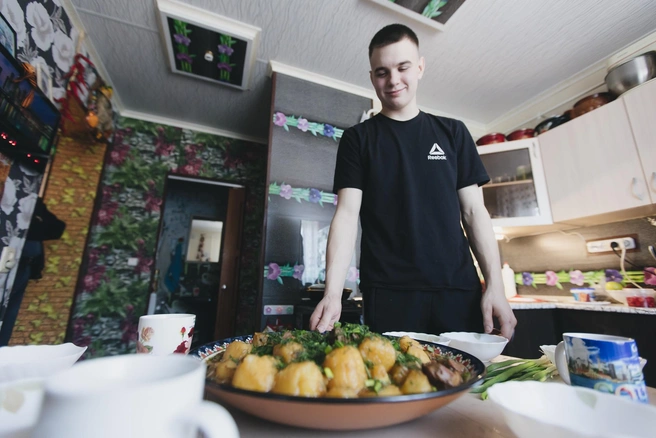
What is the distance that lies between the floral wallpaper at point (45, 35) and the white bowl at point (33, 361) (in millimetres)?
1862

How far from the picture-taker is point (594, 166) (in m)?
2.12

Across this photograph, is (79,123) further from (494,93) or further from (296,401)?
(494,93)

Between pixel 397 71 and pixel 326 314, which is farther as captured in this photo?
pixel 397 71

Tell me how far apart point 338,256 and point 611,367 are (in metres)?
0.68

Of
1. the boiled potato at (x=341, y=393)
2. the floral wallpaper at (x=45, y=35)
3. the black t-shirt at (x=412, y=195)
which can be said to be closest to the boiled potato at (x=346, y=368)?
the boiled potato at (x=341, y=393)

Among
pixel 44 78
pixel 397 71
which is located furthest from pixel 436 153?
pixel 44 78

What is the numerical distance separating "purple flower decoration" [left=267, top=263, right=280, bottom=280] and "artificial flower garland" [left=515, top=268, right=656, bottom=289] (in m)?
2.30

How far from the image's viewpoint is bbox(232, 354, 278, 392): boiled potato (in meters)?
0.35

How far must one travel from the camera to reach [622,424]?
12.7 inches

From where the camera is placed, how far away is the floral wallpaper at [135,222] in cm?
291

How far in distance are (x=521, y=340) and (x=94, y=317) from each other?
3688 mm

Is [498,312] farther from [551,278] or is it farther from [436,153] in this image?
[551,278]

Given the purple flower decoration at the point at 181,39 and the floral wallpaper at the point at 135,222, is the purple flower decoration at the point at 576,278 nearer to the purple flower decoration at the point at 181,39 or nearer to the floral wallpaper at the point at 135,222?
the floral wallpaper at the point at 135,222

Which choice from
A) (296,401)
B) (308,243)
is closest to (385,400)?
(296,401)
